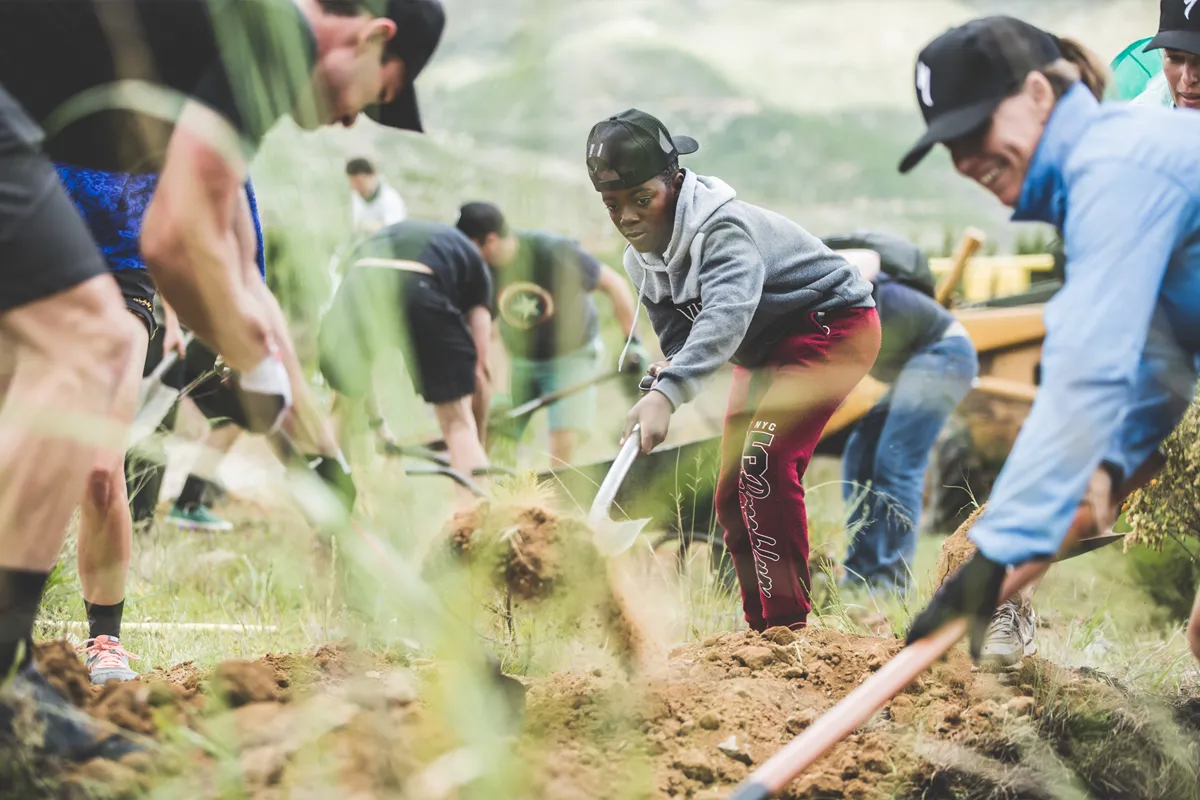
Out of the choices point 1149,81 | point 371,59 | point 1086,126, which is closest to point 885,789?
point 1086,126

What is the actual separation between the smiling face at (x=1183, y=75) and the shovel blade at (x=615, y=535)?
5.98ft

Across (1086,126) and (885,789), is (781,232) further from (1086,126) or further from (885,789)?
(885,789)

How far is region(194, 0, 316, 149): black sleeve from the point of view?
170 cm

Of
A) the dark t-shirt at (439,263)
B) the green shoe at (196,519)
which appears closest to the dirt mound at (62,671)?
the dark t-shirt at (439,263)

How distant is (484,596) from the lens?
250cm

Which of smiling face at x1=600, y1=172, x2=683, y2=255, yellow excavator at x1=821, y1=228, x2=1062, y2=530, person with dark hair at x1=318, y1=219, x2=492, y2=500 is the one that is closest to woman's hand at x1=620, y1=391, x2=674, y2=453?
smiling face at x1=600, y1=172, x2=683, y2=255

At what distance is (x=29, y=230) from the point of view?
1632 millimetres

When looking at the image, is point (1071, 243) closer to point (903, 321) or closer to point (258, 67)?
point (258, 67)

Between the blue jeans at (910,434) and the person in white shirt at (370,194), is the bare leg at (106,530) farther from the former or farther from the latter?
the person in white shirt at (370,194)

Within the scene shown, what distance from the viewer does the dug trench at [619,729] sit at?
1675 millimetres

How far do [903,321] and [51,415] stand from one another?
3.60m

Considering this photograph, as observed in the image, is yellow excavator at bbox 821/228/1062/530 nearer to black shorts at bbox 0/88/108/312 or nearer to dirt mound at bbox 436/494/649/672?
dirt mound at bbox 436/494/649/672

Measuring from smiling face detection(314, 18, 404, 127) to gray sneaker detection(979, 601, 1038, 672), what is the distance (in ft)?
6.22

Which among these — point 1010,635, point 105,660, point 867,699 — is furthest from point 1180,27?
point 105,660
